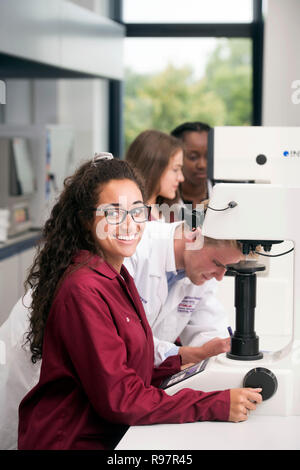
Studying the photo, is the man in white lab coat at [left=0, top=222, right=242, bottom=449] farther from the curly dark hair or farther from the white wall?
the white wall

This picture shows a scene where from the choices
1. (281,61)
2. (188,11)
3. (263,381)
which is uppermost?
(188,11)

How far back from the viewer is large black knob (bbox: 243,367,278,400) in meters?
1.41

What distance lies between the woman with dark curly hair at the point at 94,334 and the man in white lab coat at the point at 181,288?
1.11 feet

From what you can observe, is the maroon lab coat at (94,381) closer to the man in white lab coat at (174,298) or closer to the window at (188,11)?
the man in white lab coat at (174,298)

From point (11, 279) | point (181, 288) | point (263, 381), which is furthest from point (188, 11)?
point (263, 381)

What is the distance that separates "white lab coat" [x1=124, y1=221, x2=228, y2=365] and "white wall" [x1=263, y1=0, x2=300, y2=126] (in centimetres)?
179

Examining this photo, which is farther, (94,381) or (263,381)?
(263,381)

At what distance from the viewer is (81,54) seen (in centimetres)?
399

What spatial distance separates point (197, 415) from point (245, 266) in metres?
0.34

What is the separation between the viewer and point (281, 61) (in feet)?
12.0

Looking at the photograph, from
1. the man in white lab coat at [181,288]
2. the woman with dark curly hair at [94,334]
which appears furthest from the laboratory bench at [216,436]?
the man in white lab coat at [181,288]

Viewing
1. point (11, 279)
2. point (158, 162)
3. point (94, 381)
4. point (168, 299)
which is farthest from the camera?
point (11, 279)

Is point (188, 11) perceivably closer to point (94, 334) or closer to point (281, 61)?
point (281, 61)

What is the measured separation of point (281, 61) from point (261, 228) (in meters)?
2.48
